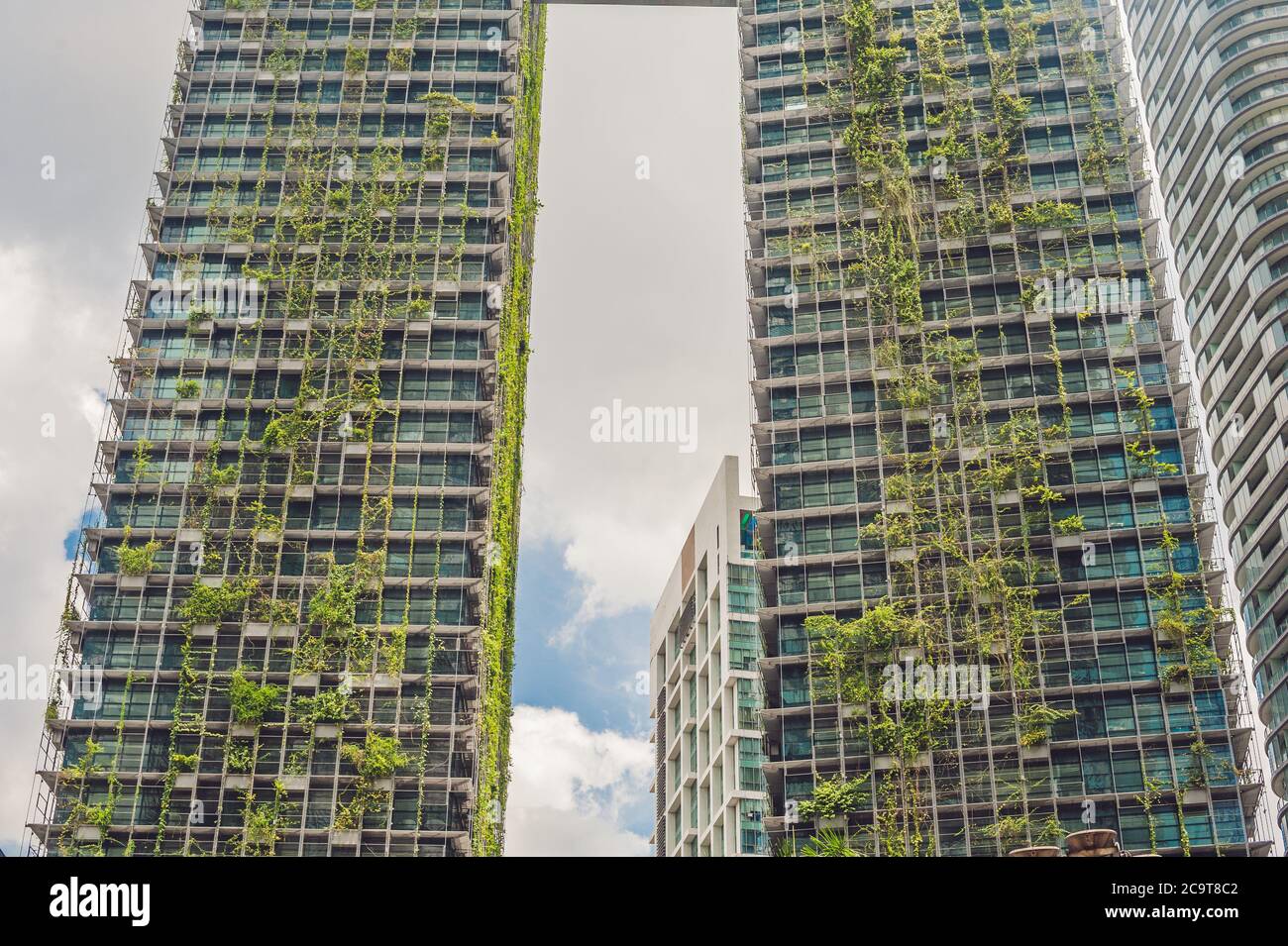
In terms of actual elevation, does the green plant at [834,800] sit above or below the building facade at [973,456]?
below

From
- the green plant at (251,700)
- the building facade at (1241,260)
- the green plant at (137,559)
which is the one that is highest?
the building facade at (1241,260)

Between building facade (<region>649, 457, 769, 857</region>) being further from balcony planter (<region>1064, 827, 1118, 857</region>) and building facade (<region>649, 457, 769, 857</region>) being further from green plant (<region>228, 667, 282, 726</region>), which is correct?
balcony planter (<region>1064, 827, 1118, 857</region>)

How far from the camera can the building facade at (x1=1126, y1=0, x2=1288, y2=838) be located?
234ft

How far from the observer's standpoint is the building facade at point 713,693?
214 feet

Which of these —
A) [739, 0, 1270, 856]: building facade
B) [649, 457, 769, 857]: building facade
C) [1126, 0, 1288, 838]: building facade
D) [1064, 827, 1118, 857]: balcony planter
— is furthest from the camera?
[1126, 0, 1288, 838]: building facade

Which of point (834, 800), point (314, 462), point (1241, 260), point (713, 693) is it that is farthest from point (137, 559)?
point (1241, 260)

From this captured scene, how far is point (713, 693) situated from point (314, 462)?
24.9 m

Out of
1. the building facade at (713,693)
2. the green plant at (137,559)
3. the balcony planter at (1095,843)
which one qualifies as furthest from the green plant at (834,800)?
the balcony planter at (1095,843)

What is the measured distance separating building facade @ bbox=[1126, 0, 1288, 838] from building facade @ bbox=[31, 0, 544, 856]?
38684 mm

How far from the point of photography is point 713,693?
71688mm

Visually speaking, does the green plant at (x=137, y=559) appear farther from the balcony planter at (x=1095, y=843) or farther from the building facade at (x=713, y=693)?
the balcony planter at (x=1095, y=843)

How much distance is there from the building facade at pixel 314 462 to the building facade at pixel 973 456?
1196cm

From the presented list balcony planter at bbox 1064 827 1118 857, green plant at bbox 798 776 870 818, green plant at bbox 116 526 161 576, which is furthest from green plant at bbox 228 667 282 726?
balcony planter at bbox 1064 827 1118 857
